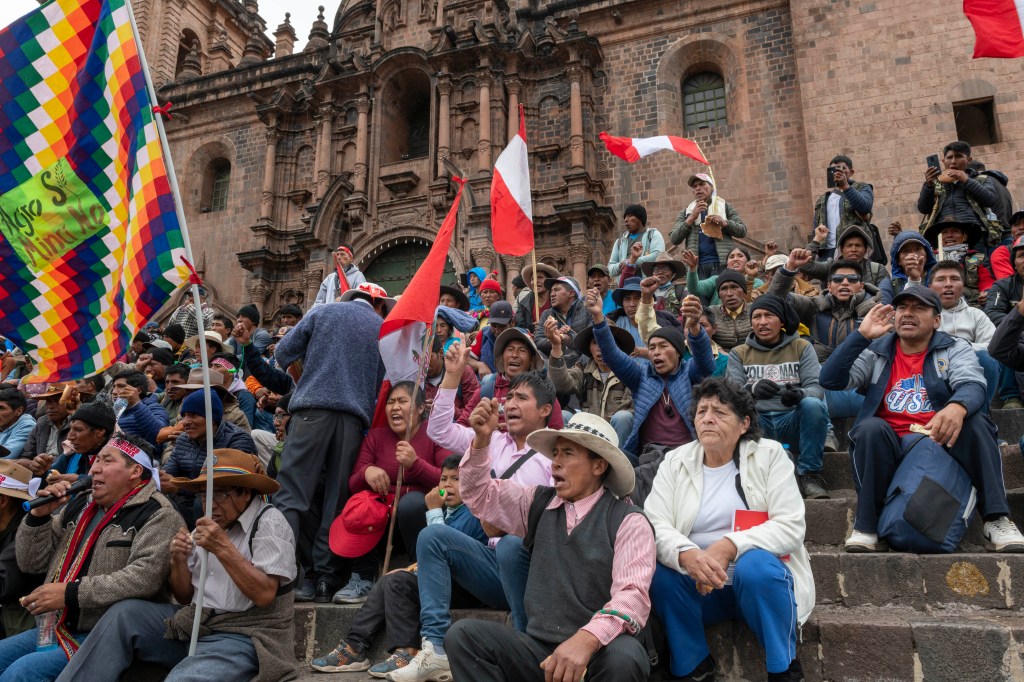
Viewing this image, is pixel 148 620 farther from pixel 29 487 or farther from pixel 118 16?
pixel 118 16

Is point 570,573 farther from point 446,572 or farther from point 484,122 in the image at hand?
point 484,122

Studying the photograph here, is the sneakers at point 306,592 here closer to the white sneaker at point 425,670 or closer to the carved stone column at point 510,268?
the white sneaker at point 425,670

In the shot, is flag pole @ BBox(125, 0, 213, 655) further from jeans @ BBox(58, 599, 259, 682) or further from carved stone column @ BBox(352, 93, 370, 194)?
carved stone column @ BBox(352, 93, 370, 194)

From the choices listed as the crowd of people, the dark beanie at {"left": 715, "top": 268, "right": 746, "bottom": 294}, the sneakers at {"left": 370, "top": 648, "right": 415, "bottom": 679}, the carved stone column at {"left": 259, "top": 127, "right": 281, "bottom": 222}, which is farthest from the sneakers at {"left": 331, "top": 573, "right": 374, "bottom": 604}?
the carved stone column at {"left": 259, "top": 127, "right": 281, "bottom": 222}

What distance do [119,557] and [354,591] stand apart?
1.42m

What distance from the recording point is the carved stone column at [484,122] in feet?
57.8

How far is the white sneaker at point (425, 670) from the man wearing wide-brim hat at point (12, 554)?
2.87 m

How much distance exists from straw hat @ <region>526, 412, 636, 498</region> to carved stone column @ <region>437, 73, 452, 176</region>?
15.1m

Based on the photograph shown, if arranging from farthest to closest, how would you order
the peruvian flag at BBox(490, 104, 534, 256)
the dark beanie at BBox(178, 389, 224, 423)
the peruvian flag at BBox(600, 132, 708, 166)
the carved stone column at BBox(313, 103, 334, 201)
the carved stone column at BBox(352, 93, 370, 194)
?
the carved stone column at BBox(313, 103, 334, 201) < the carved stone column at BBox(352, 93, 370, 194) < the peruvian flag at BBox(600, 132, 708, 166) < the peruvian flag at BBox(490, 104, 534, 256) < the dark beanie at BBox(178, 389, 224, 423)

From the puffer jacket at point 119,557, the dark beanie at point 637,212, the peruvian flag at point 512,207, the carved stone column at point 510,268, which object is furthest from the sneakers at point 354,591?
the carved stone column at point 510,268

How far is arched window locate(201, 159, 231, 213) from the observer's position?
882 inches

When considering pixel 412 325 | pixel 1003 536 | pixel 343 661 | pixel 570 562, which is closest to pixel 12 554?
pixel 343 661

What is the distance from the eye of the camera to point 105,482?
14.7 feet

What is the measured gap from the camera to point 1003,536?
405 cm
